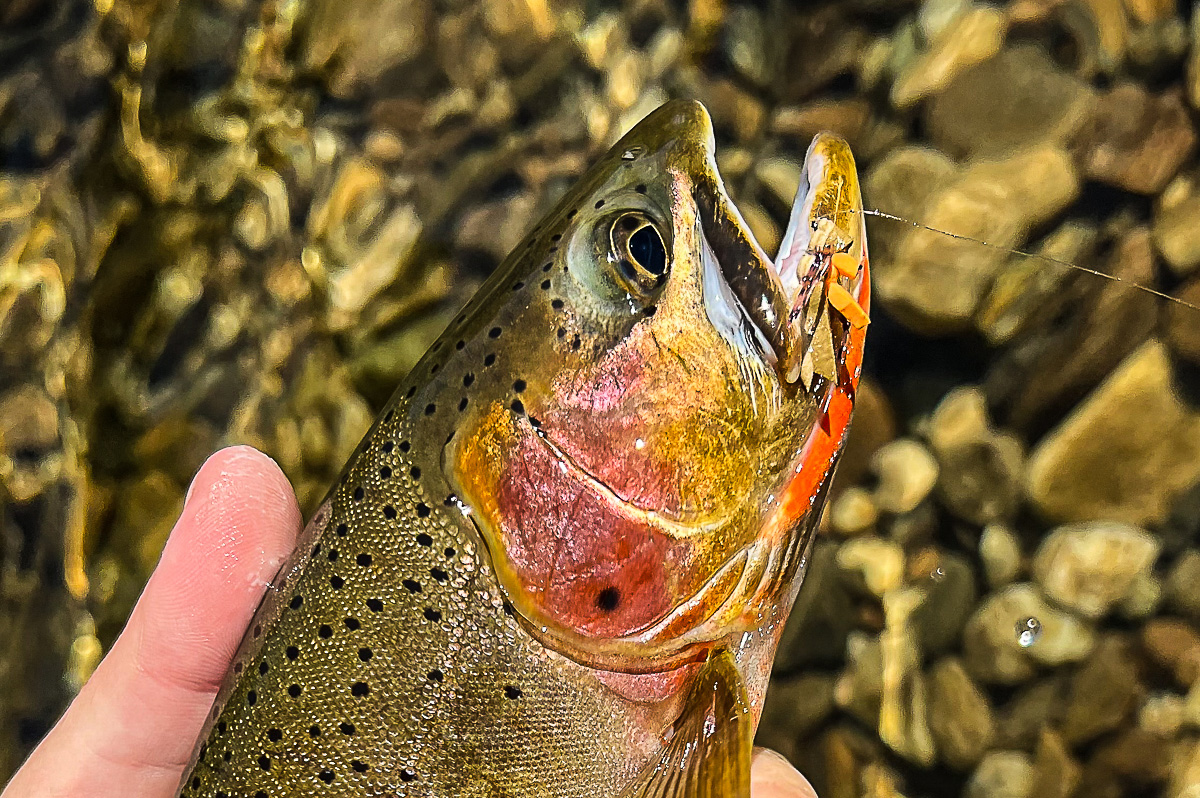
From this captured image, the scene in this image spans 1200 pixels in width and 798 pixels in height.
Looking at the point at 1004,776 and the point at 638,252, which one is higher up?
the point at 638,252

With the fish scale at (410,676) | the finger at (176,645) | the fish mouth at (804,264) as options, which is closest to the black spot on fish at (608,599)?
the fish scale at (410,676)

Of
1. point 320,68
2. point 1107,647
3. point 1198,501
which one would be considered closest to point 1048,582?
point 1107,647

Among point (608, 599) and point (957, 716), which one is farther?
point (957, 716)

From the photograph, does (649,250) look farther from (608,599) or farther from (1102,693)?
(1102,693)

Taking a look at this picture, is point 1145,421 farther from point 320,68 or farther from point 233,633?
point 320,68

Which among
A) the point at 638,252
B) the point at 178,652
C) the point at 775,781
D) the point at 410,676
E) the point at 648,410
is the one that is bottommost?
the point at 775,781

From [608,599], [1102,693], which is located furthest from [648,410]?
[1102,693]
